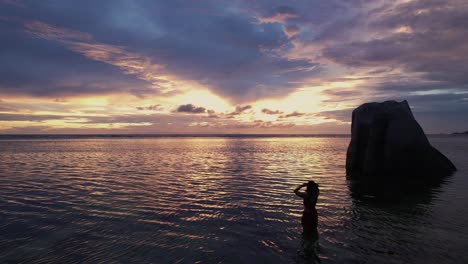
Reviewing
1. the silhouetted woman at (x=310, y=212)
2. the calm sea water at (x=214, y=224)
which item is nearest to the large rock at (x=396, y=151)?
the calm sea water at (x=214, y=224)

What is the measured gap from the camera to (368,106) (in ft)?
104

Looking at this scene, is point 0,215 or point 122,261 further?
point 0,215

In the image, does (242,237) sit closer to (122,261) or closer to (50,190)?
(122,261)

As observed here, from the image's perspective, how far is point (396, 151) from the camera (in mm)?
28391

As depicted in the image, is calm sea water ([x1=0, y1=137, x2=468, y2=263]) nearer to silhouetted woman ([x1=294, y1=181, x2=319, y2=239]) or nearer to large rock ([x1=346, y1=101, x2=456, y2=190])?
silhouetted woman ([x1=294, y1=181, x2=319, y2=239])

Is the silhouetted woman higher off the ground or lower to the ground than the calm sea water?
higher

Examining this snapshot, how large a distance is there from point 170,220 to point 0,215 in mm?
9057

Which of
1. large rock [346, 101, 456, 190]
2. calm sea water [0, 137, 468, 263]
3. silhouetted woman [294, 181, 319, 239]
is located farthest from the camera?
large rock [346, 101, 456, 190]

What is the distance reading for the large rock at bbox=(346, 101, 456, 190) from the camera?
28141mm

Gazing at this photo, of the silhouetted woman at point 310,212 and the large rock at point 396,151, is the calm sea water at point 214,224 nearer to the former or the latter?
the silhouetted woman at point 310,212

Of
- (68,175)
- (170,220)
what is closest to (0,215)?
(170,220)

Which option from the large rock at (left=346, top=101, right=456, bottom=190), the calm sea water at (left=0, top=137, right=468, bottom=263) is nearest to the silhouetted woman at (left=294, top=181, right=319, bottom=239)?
the calm sea water at (left=0, top=137, right=468, bottom=263)

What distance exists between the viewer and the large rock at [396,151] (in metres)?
28.1

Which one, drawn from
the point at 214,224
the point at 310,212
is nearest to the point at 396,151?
the point at 310,212
